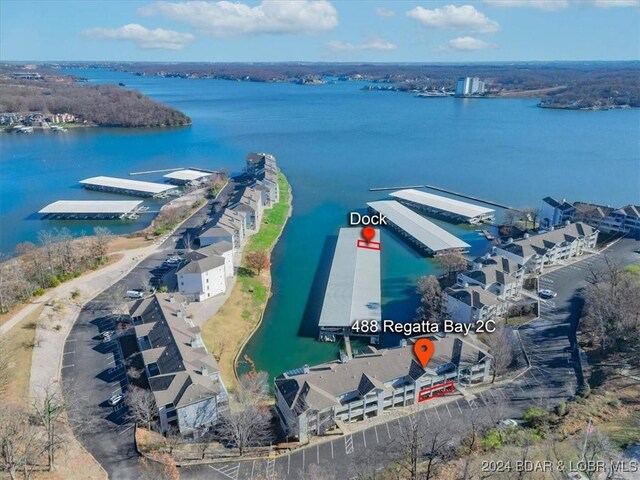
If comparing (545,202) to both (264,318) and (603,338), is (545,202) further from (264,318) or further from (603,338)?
(264,318)

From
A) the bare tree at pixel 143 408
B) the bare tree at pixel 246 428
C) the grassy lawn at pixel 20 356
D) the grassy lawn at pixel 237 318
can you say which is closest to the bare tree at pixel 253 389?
the bare tree at pixel 246 428

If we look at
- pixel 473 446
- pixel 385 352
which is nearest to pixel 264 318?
pixel 385 352

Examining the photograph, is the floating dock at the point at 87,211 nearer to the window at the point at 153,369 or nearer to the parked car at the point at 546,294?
the window at the point at 153,369

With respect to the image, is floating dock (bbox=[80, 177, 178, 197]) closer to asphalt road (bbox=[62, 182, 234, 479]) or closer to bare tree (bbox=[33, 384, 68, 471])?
asphalt road (bbox=[62, 182, 234, 479])

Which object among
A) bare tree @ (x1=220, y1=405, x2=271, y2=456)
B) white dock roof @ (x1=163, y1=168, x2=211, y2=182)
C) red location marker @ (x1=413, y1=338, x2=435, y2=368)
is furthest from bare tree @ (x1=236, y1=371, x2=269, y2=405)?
white dock roof @ (x1=163, y1=168, x2=211, y2=182)

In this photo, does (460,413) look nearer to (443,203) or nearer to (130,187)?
(443,203)

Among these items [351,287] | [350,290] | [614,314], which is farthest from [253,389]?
[614,314]
